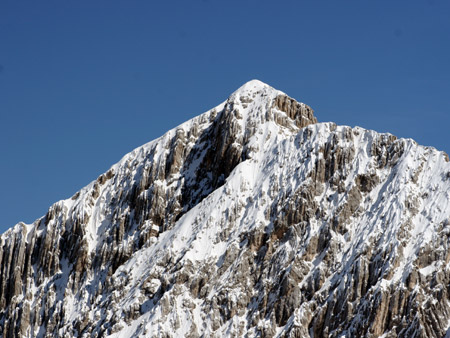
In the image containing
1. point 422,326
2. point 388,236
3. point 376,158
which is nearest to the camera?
point 422,326

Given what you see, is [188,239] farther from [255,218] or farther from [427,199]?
[427,199]

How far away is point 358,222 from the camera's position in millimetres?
184750

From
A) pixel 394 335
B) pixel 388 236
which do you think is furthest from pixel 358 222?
pixel 394 335

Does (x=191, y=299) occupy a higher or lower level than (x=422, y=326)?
higher

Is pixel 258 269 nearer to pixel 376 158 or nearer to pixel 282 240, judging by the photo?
pixel 282 240

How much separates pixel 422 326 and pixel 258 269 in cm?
2893

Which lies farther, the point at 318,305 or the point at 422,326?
the point at 318,305

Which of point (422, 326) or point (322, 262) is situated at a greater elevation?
point (322, 262)

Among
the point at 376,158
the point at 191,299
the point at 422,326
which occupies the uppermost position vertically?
the point at 376,158

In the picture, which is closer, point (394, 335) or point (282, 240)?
point (394, 335)

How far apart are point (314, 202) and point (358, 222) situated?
7639mm

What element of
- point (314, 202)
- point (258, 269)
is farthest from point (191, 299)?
point (314, 202)

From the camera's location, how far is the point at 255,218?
19200cm

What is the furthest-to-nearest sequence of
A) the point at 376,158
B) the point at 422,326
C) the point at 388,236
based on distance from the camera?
1. the point at 376,158
2. the point at 388,236
3. the point at 422,326
